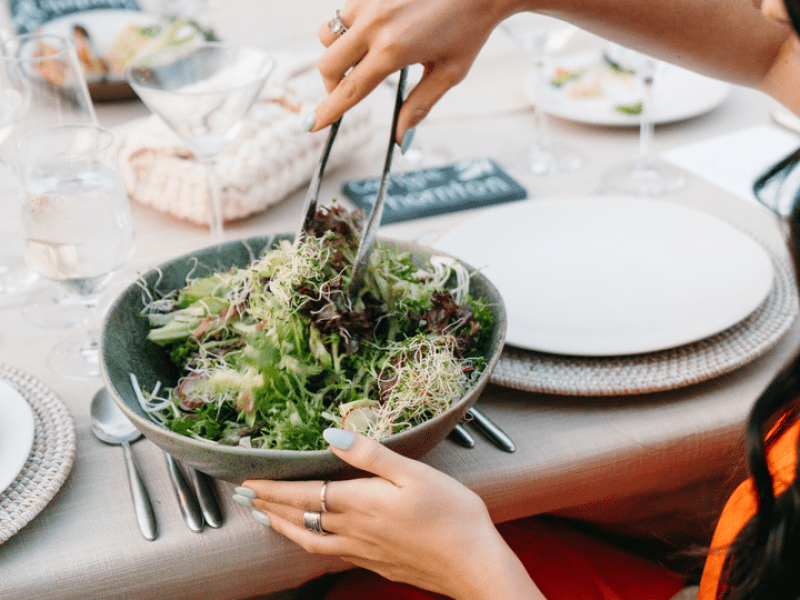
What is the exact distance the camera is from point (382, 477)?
626 mm

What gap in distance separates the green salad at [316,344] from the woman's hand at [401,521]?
0.05m

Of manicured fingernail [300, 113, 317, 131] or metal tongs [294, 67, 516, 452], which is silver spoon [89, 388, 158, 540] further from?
manicured fingernail [300, 113, 317, 131]

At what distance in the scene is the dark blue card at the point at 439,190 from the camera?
1.22 m

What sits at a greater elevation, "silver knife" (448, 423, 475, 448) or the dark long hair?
the dark long hair

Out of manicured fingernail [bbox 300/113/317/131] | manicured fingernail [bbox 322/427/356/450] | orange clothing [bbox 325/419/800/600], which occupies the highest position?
manicured fingernail [bbox 300/113/317/131]

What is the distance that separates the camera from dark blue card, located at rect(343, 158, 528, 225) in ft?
3.99

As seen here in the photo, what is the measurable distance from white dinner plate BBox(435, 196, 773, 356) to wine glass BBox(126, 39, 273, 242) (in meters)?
0.35

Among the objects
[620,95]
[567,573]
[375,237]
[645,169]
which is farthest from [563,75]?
[567,573]

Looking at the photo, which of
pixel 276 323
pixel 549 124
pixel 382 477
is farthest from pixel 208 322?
pixel 549 124

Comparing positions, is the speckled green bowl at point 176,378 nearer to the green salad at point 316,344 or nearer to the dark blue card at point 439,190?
the green salad at point 316,344

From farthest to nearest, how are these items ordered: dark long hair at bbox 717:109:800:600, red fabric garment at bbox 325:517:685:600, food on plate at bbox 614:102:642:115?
food on plate at bbox 614:102:642:115 < red fabric garment at bbox 325:517:685:600 < dark long hair at bbox 717:109:800:600

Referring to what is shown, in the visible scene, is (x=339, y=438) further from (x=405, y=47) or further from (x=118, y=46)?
(x=118, y=46)

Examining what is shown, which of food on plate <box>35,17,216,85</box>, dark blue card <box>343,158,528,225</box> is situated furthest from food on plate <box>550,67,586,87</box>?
food on plate <box>35,17,216,85</box>

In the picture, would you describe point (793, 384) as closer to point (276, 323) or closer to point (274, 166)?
point (276, 323)
